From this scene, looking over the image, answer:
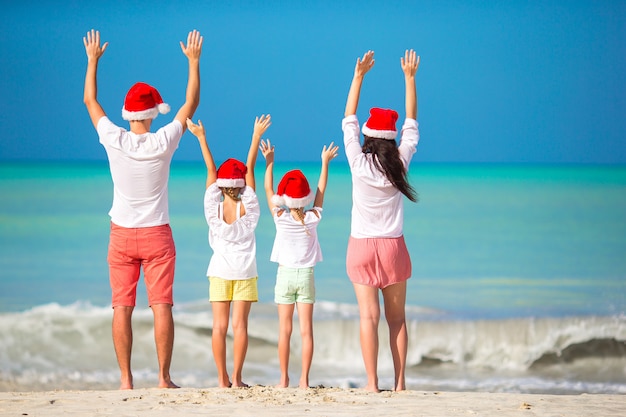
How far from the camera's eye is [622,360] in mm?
7922

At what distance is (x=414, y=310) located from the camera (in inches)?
387

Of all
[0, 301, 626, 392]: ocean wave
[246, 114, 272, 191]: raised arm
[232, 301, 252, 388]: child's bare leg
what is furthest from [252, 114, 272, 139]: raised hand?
[0, 301, 626, 392]: ocean wave

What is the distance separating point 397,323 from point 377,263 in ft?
1.19

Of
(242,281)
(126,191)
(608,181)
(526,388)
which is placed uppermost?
(608,181)

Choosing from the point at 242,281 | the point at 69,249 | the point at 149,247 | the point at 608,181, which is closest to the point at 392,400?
the point at 242,281

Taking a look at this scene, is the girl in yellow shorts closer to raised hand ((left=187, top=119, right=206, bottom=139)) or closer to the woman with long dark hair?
raised hand ((left=187, top=119, right=206, bottom=139))

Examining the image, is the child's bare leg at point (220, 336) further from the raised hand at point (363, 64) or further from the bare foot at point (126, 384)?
the raised hand at point (363, 64)

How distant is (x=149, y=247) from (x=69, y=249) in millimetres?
9974

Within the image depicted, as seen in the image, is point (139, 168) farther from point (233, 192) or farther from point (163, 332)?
point (163, 332)

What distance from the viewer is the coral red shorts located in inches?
212

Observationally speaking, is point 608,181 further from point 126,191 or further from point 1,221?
point 126,191

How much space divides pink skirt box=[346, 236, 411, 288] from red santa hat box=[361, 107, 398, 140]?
22.6 inches

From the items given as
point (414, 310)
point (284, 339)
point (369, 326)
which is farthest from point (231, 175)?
point (414, 310)

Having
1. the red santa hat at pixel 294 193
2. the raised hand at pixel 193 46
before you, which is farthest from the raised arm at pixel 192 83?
the red santa hat at pixel 294 193
